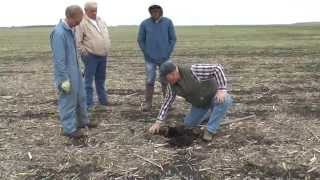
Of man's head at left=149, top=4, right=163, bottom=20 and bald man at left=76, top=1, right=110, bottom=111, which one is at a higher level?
man's head at left=149, top=4, right=163, bottom=20

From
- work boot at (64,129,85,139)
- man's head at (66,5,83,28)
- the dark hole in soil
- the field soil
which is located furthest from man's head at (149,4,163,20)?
work boot at (64,129,85,139)

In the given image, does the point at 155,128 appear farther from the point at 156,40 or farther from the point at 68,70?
the point at 156,40

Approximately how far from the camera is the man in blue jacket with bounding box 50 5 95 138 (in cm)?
811

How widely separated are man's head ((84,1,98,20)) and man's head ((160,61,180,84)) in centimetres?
278

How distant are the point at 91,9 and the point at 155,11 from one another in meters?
1.12

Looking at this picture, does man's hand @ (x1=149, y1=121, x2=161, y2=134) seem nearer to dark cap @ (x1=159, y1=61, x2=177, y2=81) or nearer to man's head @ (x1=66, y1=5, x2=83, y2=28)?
→ dark cap @ (x1=159, y1=61, x2=177, y2=81)

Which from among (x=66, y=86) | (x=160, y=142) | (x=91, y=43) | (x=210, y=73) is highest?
(x=91, y=43)

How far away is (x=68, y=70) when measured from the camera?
8.30m

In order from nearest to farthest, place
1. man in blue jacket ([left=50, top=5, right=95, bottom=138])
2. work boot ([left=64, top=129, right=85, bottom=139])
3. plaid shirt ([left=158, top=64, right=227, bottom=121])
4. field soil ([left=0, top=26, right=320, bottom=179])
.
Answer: field soil ([left=0, top=26, right=320, bottom=179]) → plaid shirt ([left=158, top=64, right=227, bottom=121]) → man in blue jacket ([left=50, top=5, right=95, bottom=138]) → work boot ([left=64, top=129, right=85, bottom=139])

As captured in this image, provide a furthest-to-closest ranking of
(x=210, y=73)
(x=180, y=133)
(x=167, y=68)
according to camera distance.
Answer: (x=180, y=133) → (x=210, y=73) → (x=167, y=68)

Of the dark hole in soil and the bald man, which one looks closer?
the dark hole in soil

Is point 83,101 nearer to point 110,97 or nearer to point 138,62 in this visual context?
point 110,97

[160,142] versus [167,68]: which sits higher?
[167,68]

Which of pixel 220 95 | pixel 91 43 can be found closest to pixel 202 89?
pixel 220 95
